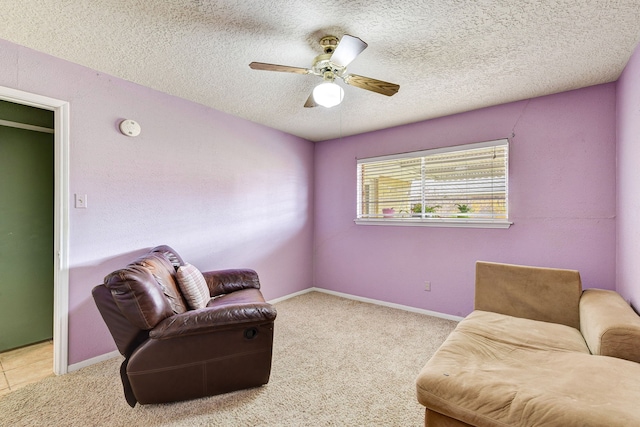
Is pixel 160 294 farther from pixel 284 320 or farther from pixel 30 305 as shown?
pixel 30 305

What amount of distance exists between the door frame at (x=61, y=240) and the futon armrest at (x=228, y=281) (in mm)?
1057

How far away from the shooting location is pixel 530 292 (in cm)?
228

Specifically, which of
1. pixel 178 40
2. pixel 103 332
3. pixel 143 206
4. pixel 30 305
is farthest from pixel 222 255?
pixel 178 40

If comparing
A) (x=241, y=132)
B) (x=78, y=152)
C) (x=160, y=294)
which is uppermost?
(x=241, y=132)

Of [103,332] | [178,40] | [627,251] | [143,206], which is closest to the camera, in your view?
[178,40]

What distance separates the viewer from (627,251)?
2201 millimetres

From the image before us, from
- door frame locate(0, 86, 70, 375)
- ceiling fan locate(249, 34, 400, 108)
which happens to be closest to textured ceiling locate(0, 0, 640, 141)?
ceiling fan locate(249, 34, 400, 108)

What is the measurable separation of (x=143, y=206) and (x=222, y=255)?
1.00m

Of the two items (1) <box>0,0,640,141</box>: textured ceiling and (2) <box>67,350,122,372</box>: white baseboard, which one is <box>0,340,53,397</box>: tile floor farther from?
(1) <box>0,0,640,141</box>: textured ceiling

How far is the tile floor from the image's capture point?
208cm

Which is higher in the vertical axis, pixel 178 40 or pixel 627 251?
pixel 178 40

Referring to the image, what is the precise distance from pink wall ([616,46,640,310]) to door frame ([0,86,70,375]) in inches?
161

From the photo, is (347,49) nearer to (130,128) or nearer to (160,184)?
(130,128)

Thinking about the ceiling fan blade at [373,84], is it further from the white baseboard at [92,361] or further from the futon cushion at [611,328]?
the white baseboard at [92,361]
